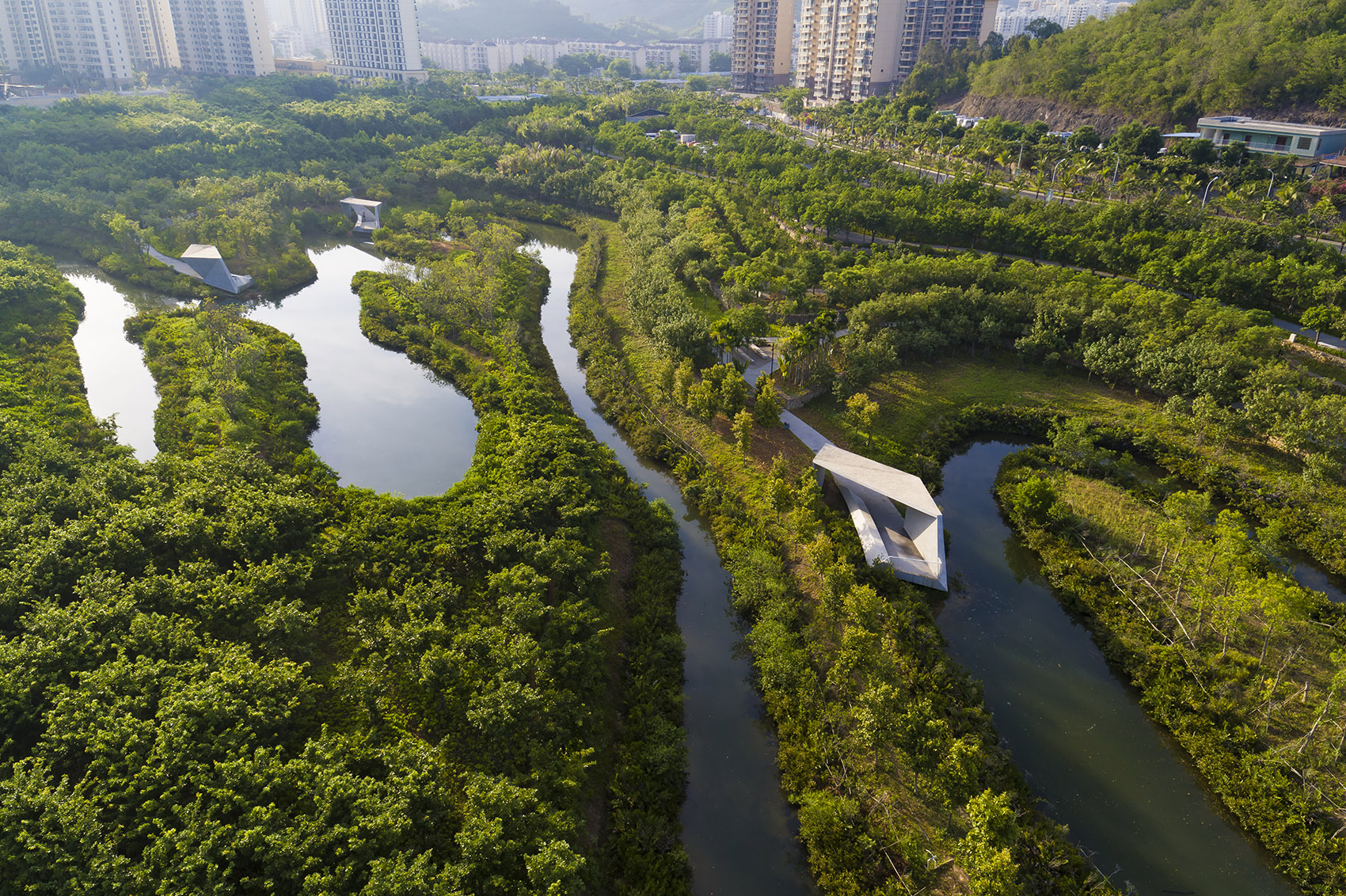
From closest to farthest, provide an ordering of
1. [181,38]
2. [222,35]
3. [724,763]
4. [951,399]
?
[724,763]
[951,399]
[222,35]
[181,38]

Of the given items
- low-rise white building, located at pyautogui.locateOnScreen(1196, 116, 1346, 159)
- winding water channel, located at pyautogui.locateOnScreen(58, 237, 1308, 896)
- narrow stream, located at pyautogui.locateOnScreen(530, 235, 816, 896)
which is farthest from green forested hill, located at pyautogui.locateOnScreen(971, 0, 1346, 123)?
narrow stream, located at pyautogui.locateOnScreen(530, 235, 816, 896)

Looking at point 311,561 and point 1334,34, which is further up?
point 1334,34

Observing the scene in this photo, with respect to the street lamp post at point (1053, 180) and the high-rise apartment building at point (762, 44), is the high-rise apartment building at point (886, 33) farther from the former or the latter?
the street lamp post at point (1053, 180)

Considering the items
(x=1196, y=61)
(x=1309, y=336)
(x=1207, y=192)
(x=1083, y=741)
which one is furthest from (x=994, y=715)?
(x=1196, y=61)

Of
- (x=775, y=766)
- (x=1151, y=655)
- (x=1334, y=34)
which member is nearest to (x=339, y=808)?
(x=775, y=766)

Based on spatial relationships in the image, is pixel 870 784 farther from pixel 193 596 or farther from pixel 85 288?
pixel 85 288

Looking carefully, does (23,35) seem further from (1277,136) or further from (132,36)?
(1277,136)

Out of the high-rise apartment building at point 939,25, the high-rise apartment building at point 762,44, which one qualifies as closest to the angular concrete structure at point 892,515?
the high-rise apartment building at point 939,25

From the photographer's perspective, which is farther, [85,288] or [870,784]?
[85,288]
